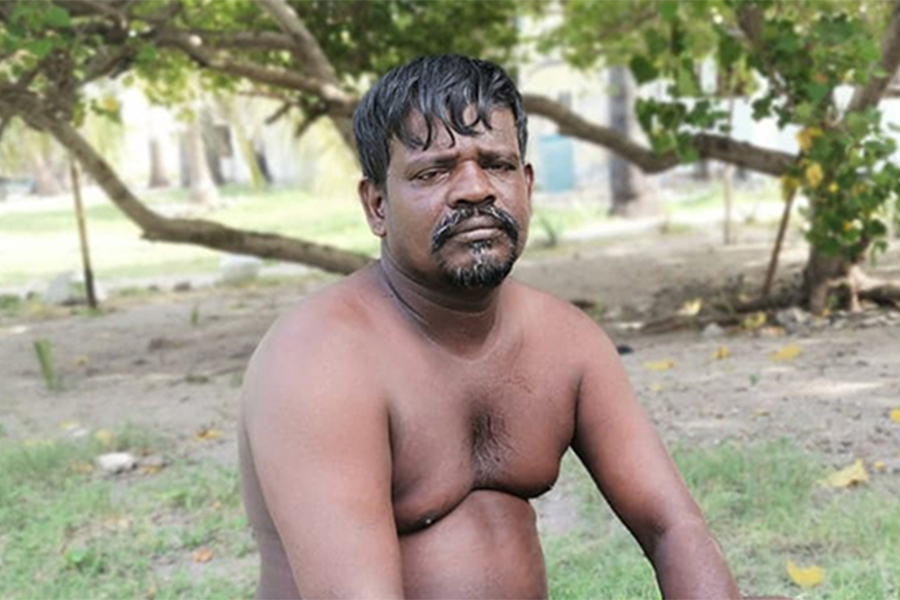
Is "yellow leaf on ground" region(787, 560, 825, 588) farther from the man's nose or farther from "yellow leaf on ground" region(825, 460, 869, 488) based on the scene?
the man's nose

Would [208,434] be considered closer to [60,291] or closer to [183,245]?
[60,291]

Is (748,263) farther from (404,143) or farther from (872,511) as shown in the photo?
(404,143)

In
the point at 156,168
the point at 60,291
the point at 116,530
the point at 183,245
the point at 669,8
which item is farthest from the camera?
the point at 156,168

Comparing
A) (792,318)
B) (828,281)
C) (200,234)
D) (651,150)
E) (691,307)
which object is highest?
(651,150)

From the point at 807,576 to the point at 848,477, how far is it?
→ 0.78m

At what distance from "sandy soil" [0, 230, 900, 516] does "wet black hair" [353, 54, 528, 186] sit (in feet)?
8.80

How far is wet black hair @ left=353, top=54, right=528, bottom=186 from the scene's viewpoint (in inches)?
77.1

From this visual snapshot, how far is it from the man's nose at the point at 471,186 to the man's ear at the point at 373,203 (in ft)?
0.55

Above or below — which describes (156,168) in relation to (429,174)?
below

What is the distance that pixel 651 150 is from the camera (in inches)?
295

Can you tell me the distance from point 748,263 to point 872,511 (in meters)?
6.78

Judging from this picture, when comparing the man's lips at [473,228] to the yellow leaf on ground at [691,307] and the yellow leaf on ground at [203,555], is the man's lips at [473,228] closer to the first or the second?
the yellow leaf on ground at [203,555]

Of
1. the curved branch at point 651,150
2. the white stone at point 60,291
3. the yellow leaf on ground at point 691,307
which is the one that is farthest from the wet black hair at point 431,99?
the white stone at point 60,291

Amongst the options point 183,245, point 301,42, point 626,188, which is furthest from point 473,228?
point 626,188
